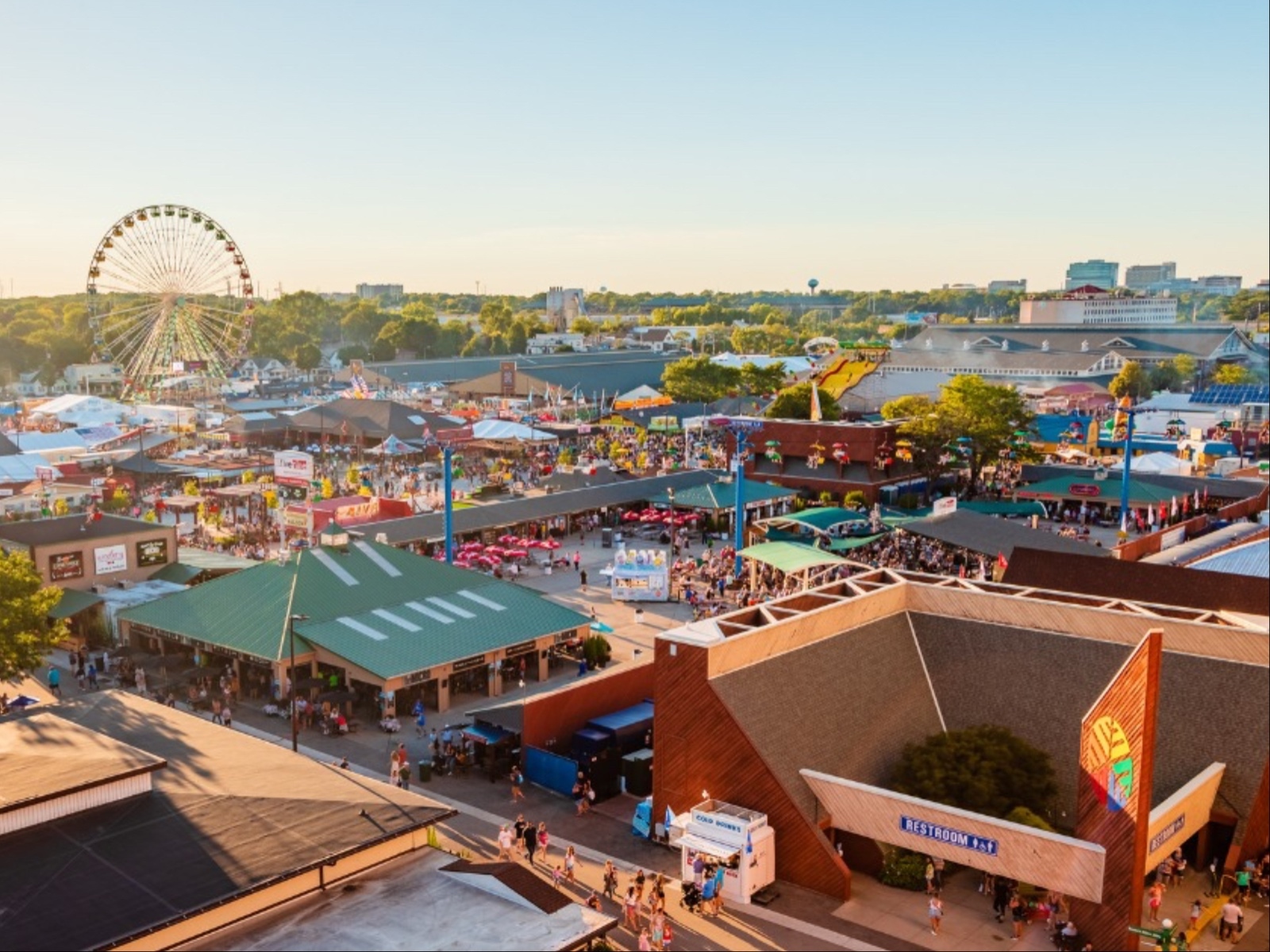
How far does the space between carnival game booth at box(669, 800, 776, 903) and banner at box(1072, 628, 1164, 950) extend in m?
4.66

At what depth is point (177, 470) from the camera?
5981cm

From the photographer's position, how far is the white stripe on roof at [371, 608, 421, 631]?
95.4 feet

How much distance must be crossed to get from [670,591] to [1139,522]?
23.7 metres

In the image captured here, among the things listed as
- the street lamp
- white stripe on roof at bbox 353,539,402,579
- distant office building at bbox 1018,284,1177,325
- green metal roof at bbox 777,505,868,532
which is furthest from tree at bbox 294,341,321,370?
the street lamp

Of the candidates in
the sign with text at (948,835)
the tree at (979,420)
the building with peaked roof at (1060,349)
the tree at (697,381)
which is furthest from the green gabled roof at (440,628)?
the building with peaked roof at (1060,349)

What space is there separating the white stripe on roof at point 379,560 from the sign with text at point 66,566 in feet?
28.9

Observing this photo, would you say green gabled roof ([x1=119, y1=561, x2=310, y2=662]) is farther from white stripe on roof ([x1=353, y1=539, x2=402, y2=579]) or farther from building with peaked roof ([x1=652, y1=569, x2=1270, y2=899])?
building with peaked roof ([x1=652, y1=569, x2=1270, y2=899])

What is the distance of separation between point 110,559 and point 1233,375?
318 feet

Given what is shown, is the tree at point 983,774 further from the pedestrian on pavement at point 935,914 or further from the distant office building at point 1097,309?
the distant office building at point 1097,309

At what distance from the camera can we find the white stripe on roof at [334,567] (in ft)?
100

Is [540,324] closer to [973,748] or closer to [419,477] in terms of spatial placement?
[419,477]

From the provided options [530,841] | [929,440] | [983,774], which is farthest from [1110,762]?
[929,440]

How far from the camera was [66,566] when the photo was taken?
34250 millimetres

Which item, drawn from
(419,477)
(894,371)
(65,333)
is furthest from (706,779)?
(65,333)
